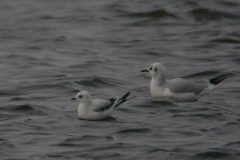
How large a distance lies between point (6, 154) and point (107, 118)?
7.98ft

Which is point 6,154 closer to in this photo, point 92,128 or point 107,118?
point 92,128

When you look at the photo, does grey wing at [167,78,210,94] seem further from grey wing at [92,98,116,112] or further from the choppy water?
grey wing at [92,98,116,112]

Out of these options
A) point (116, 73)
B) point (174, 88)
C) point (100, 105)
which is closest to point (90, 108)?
point (100, 105)

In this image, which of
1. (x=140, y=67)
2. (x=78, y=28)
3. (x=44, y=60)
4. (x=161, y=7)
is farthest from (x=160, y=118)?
(x=161, y=7)

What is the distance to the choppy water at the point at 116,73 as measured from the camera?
281 inches

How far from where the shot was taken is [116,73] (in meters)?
13.1

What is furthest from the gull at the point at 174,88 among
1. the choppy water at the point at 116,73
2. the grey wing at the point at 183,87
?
the choppy water at the point at 116,73

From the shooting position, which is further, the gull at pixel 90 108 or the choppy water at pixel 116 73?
the gull at pixel 90 108

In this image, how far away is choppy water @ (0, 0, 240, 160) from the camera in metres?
7.14

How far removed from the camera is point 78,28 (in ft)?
67.0

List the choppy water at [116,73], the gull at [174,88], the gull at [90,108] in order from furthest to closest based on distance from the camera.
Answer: the gull at [174,88] → the gull at [90,108] → the choppy water at [116,73]

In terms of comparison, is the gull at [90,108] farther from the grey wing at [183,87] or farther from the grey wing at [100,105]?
the grey wing at [183,87]

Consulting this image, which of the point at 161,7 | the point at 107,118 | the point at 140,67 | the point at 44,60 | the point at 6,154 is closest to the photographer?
the point at 6,154

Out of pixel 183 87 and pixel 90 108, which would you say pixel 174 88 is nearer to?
pixel 183 87
